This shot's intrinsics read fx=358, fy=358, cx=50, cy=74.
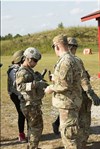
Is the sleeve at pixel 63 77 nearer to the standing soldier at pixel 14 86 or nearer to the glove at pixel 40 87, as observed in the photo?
the glove at pixel 40 87

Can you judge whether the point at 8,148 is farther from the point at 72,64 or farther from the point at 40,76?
the point at 72,64

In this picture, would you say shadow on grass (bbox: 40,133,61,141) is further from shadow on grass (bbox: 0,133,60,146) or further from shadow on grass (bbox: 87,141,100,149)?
shadow on grass (bbox: 87,141,100,149)

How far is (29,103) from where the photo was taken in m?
5.33

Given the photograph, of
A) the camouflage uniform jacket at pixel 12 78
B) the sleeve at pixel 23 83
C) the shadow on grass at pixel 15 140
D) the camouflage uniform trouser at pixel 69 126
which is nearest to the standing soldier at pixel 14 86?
the camouflage uniform jacket at pixel 12 78

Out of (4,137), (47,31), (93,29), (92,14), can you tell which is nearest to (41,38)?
(47,31)

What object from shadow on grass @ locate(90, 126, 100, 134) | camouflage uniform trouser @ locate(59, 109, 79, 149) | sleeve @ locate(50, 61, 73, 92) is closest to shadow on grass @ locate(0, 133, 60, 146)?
shadow on grass @ locate(90, 126, 100, 134)

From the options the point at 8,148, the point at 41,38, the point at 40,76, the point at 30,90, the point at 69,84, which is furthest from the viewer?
the point at 41,38

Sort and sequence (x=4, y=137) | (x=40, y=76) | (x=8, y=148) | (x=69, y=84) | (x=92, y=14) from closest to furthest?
(x=69, y=84)
(x=40, y=76)
(x=8, y=148)
(x=4, y=137)
(x=92, y=14)

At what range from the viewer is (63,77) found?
4.52 meters

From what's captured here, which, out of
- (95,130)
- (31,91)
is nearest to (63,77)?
(31,91)

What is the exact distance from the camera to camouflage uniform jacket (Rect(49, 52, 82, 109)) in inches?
179

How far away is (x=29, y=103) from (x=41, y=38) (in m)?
40.8

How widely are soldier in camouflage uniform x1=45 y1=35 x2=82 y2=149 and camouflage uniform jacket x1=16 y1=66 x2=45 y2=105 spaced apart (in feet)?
1.84

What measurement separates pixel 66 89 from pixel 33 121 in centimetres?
110
